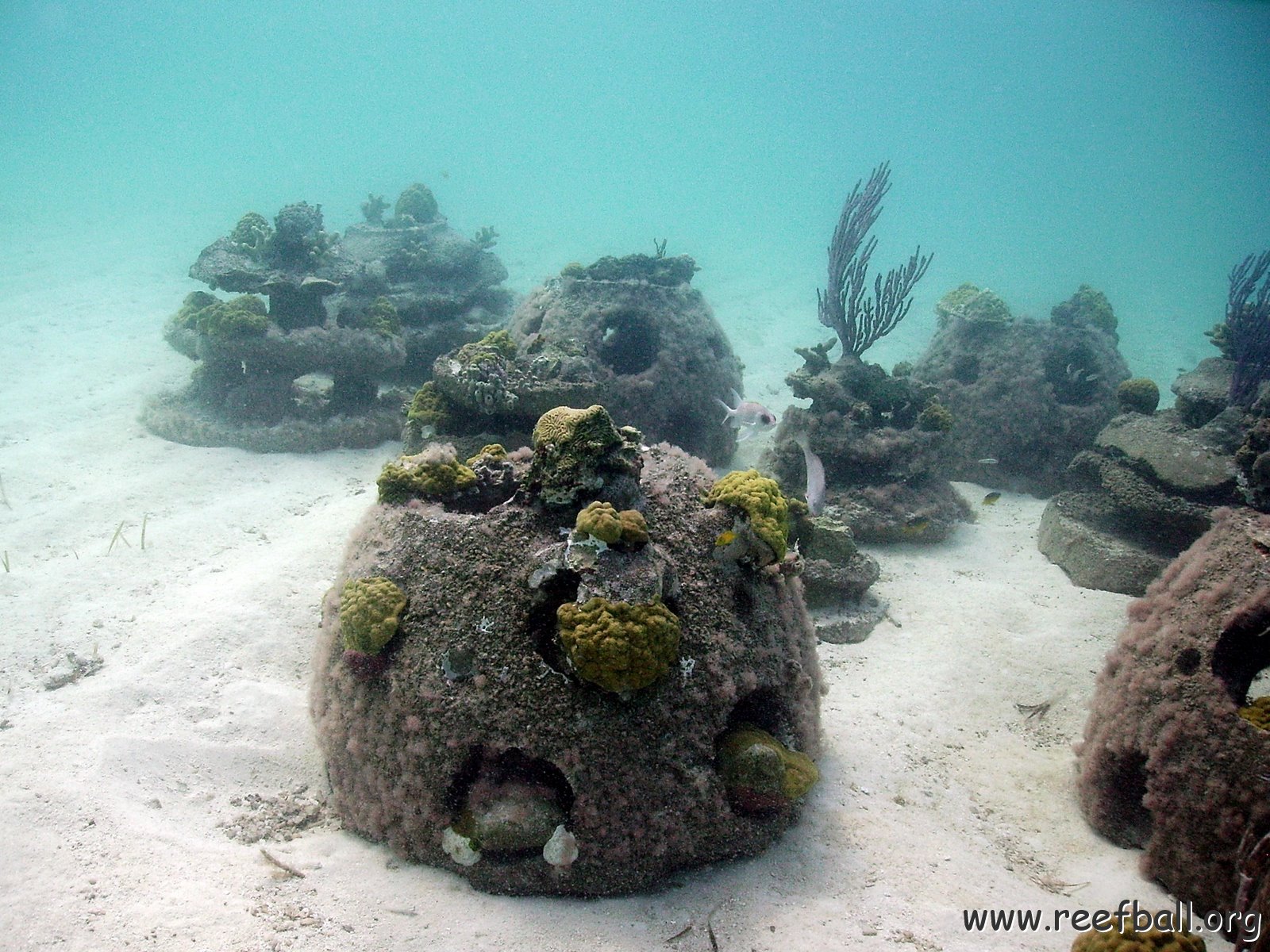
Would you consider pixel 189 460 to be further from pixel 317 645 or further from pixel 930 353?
pixel 930 353

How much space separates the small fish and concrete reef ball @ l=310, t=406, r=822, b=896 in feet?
16.5

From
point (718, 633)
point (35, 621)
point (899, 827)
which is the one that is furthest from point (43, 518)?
point (899, 827)

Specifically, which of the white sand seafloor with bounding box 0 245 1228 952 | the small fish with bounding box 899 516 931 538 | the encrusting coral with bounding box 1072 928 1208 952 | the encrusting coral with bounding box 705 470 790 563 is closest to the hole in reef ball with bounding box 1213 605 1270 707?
the white sand seafloor with bounding box 0 245 1228 952

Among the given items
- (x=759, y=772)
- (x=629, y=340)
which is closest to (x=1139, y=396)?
(x=629, y=340)

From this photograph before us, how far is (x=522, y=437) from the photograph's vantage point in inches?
286

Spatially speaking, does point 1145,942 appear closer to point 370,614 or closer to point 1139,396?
point 370,614

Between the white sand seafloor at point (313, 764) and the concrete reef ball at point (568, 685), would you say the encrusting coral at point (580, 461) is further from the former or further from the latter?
the white sand seafloor at point (313, 764)

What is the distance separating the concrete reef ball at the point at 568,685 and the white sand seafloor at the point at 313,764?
0.28 metres

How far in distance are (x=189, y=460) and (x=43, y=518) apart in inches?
82.6

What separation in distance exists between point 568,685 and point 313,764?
2.20m

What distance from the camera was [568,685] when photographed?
10.9ft

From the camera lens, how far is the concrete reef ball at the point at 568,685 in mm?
3225

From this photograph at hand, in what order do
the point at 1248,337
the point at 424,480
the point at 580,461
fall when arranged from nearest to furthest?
1. the point at 580,461
2. the point at 424,480
3. the point at 1248,337

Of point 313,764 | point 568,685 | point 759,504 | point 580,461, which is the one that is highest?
point 580,461
